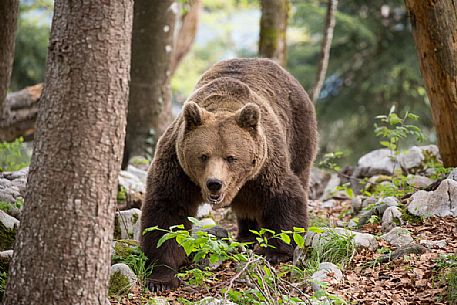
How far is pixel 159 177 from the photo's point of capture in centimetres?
647

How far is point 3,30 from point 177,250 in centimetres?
308

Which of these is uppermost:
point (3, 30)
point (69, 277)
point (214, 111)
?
point (3, 30)

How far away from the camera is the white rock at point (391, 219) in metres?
6.75

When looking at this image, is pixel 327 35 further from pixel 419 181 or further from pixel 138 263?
pixel 138 263

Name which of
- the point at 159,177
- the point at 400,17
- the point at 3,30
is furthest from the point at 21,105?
the point at 400,17

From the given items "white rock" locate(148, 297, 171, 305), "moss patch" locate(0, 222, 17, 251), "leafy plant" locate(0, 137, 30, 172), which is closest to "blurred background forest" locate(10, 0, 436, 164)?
"leafy plant" locate(0, 137, 30, 172)

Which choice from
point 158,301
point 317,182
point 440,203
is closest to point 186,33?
point 317,182

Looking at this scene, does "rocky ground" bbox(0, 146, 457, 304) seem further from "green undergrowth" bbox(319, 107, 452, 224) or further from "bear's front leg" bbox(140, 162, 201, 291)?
"bear's front leg" bbox(140, 162, 201, 291)

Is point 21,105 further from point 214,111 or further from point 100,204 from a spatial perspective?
point 100,204

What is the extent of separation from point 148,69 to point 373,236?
5371 millimetres

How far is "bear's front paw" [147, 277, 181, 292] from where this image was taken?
599 centimetres

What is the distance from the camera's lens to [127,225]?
7.27 meters

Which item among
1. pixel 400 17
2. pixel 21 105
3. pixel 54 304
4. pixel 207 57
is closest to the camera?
pixel 54 304

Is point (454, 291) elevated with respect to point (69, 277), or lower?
lower
